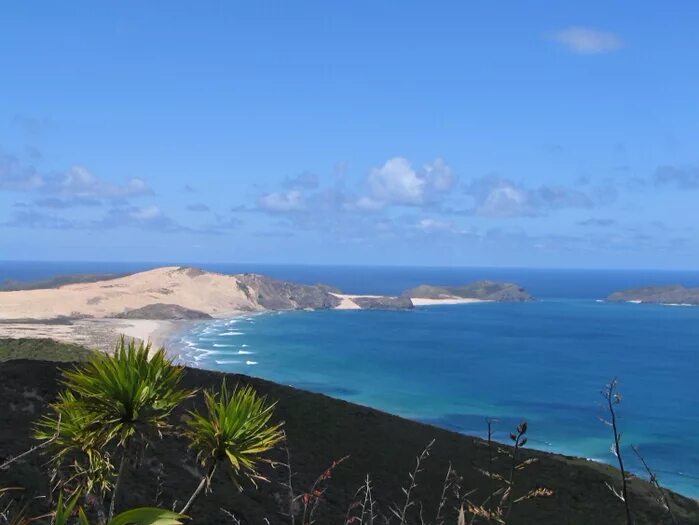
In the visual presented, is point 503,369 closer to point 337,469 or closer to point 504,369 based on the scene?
point 504,369

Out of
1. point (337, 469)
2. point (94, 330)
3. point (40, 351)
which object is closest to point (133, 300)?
point (94, 330)

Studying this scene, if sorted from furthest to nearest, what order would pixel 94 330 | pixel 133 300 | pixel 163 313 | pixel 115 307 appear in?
pixel 133 300 < pixel 163 313 < pixel 115 307 < pixel 94 330

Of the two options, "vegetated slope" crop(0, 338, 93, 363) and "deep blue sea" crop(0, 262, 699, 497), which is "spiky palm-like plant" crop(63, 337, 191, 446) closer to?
"deep blue sea" crop(0, 262, 699, 497)

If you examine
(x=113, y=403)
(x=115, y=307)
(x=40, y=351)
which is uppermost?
(x=113, y=403)

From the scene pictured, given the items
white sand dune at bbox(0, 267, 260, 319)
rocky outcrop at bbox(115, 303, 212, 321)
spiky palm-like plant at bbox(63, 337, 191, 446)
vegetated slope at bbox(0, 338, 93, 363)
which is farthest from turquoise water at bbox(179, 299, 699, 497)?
spiky palm-like plant at bbox(63, 337, 191, 446)

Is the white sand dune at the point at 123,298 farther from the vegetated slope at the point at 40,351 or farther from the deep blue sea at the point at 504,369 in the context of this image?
the vegetated slope at the point at 40,351

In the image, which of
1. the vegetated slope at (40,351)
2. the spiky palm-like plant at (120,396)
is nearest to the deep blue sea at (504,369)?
the vegetated slope at (40,351)
